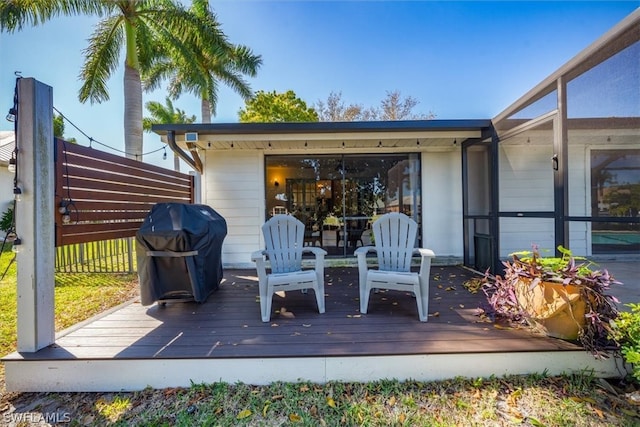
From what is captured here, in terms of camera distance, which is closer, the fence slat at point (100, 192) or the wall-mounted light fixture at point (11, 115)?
the wall-mounted light fixture at point (11, 115)

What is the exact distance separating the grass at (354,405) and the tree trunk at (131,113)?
6343mm

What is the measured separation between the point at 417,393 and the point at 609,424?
1097mm

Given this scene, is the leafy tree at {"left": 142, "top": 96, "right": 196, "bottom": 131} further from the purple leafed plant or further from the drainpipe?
the purple leafed plant

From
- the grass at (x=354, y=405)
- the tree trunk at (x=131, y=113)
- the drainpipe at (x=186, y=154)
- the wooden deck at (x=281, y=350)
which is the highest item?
the tree trunk at (x=131, y=113)

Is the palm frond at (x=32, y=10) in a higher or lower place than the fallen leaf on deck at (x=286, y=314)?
higher

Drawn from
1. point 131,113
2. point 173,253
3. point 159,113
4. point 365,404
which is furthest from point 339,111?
point 365,404

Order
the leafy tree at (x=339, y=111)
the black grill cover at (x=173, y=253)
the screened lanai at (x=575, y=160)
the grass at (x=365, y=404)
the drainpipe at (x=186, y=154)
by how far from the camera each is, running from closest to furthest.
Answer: the grass at (x=365, y=404) → the screened lanai at (x=575, y=160) → the black grill cover at (x=173, y=253) → the drainpipe at (x=186, y=154) → the leafy tree at (x=339, y=111)

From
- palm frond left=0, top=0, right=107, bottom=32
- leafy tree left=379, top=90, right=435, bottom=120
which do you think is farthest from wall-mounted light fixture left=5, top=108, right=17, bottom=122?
leafy tree left=379, top=90, right=435, bottom=120

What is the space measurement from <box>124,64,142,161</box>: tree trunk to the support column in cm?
549

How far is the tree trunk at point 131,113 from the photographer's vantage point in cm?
Answer: 691

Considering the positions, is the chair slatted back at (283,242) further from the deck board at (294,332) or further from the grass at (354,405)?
the grass at (354,405)

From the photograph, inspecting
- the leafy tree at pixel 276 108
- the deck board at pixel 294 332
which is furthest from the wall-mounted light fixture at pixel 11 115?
the leafy tree at pixel 276 108

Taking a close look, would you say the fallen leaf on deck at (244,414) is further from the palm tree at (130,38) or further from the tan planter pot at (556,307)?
the palm tree at (130,38)

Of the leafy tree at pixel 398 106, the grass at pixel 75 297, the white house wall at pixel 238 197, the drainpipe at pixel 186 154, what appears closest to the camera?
the grass at pixel 75 297
